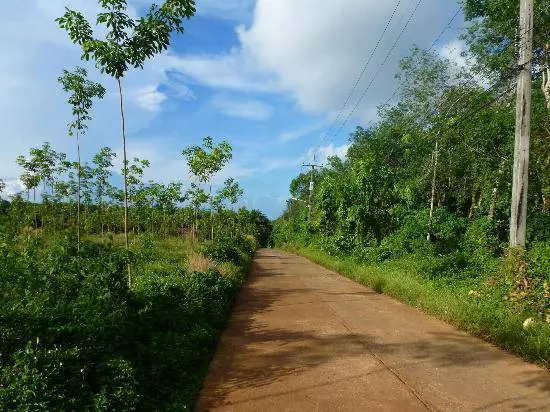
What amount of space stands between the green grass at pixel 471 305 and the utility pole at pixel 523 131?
55.8 inches

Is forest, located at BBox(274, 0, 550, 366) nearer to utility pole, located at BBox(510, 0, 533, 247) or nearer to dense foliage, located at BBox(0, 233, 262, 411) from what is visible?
utility pole, located at BBox(510, 0, 533, 247)

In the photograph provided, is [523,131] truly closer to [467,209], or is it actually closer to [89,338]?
[89,338]

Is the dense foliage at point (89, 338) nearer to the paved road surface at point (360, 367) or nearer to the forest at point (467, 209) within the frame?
the paved road surface at point (360, 367)

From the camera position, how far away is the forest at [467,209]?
28.4 feet

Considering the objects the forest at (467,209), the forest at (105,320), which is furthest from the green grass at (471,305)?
the forest at (105,320)

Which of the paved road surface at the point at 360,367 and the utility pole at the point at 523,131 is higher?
the utility pole at the point at 523,131

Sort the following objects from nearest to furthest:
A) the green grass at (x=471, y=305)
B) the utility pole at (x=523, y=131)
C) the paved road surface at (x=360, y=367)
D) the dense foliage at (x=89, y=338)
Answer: the dense foliage at (x=89, y=338) < the paved road surface at (x=360, y=367) < the green grass at (x=471, y=305) < the utility pole at (x=523, y=131)

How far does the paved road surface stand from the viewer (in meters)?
5.12

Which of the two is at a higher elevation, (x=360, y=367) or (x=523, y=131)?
(x=523, y=131)

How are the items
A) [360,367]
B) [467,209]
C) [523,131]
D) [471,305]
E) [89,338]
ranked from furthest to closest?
[467,209]
[523,131]
[471,305]
[360,367]
[89,338]

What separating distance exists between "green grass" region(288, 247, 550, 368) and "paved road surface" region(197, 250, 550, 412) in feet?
0.84

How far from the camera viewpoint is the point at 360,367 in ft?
20.7

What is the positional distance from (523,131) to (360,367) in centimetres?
658

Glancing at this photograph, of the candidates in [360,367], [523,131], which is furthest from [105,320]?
[523,131]
